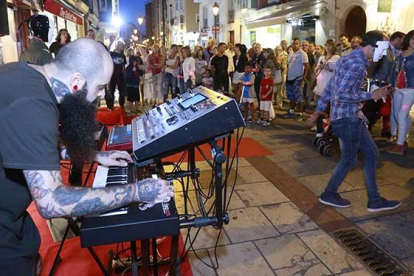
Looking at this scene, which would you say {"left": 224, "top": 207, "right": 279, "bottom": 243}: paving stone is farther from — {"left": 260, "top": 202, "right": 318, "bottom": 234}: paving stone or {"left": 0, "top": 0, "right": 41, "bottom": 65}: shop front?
{"left": 0, "top": 0, "right": 41, "bottom": 65}: shop front

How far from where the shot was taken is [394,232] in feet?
10.8

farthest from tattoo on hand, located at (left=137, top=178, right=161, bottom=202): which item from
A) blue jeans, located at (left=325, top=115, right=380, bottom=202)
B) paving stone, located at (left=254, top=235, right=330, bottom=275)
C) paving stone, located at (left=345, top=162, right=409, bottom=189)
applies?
paving stone, located at (left=345, top=162, right=409, bottom=189)

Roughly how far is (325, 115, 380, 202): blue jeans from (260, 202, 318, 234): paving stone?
0.57 m

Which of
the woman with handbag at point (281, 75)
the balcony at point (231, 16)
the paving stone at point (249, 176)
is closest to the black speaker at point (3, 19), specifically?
the paving stone at point (249, 176)

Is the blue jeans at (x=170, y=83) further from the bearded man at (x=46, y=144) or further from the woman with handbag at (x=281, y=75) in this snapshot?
the bearded man at (x=46, y=144)

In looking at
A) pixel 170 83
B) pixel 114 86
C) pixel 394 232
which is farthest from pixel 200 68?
pixel 394 232

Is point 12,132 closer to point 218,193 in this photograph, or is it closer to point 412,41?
point 218,193

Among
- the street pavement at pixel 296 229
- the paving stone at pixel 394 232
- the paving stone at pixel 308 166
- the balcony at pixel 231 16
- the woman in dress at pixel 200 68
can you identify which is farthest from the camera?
the balcony at pixel 231 16

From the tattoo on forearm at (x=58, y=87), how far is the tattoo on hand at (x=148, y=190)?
1.50 ft

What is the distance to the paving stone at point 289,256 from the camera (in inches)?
109

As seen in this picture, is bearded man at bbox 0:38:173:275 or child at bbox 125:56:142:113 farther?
child at bbox 125:56:142:113

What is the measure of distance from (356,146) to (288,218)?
38.0 inches

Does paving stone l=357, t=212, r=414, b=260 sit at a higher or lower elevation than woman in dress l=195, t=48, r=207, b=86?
lower

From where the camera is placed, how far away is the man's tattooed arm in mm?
1233
